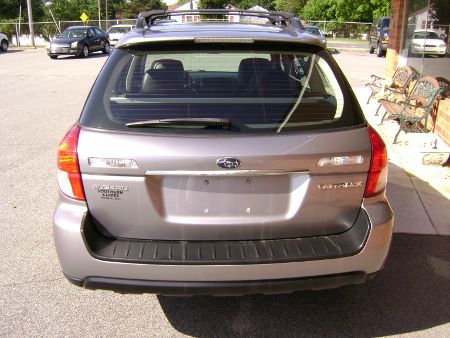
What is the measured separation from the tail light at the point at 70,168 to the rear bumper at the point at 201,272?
8 cm

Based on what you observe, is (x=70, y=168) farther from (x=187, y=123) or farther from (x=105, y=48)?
(x=105, y=48)

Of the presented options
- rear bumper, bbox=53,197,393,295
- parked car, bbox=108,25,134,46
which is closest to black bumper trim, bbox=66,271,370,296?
rear bumper, bbox=53,197,393,295

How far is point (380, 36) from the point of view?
27344mm

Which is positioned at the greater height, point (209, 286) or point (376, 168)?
point (376, 168)

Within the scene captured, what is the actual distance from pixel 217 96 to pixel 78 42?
78.2 ft

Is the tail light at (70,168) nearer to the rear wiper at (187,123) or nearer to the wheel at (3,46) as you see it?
the rear wiper at (187,123)

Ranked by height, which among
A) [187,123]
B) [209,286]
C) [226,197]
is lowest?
[209,286]

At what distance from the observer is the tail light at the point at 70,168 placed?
263 cm

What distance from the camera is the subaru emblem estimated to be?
8.30 feet

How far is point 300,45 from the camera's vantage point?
9.43 feet

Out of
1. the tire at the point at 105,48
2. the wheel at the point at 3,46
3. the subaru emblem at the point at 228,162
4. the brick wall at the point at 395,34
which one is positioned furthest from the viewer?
the wheel at the point at 3,46

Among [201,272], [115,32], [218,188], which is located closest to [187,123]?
[218,188]

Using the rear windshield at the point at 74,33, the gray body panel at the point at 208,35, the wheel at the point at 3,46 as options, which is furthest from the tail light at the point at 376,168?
the wheel at the point at 3,46

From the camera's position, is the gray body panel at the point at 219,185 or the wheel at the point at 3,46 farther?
the wheel at the point at 3,46
